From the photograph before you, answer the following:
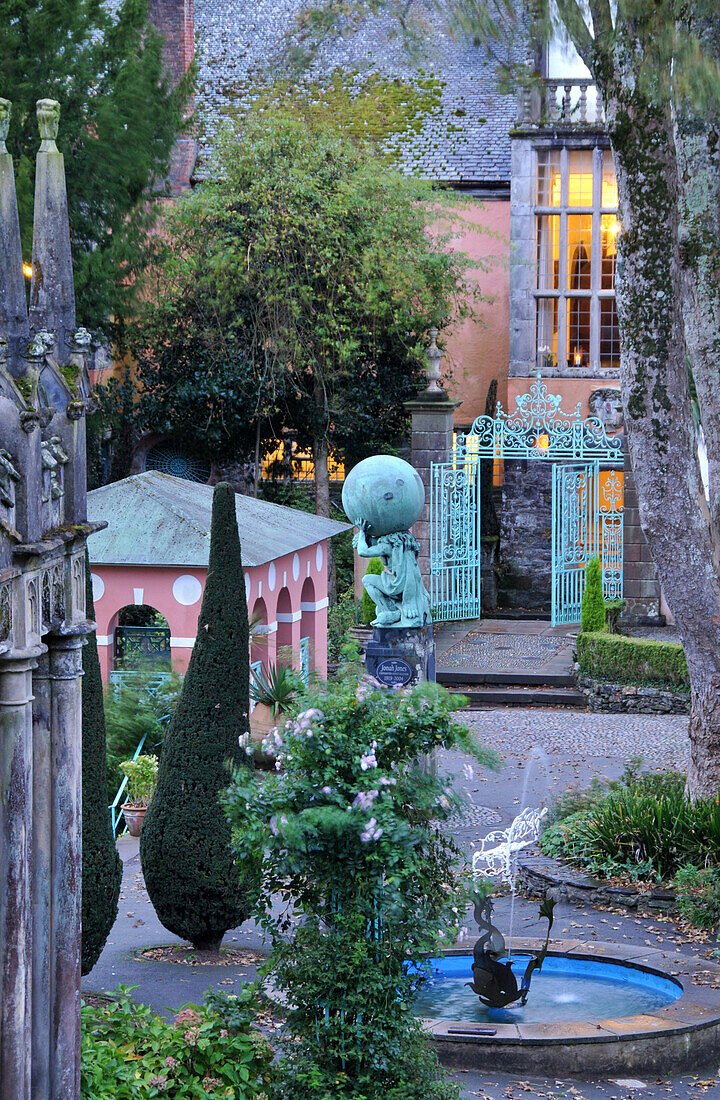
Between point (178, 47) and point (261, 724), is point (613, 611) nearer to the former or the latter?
point (261, 724)

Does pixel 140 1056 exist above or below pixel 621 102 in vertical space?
below

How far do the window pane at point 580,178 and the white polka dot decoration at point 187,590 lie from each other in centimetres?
1352

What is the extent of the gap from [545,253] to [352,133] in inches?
179

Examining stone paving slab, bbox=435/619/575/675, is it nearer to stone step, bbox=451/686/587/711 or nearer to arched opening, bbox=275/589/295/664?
stone step, bbox=451/686/587/711

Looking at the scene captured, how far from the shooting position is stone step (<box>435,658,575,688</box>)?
60.0 feet

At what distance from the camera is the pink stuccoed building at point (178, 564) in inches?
582

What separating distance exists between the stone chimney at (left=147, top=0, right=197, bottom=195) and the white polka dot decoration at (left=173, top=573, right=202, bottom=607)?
13.6m

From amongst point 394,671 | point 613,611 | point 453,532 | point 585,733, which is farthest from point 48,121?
point 453,532

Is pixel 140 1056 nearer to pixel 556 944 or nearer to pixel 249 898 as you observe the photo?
pixel 249 898

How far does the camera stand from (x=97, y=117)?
18.4m

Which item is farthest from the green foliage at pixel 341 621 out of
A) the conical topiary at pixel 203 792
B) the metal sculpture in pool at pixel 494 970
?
the metal sculpture in pool at pixel 494 970

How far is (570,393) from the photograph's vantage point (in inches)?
990

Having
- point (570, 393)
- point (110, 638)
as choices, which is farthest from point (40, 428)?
point (570, 393)

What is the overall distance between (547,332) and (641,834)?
16569 millimetres
